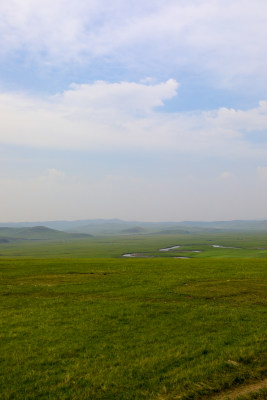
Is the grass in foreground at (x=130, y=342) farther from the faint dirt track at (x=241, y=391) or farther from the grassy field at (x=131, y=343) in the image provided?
the faint dirt track at (x=241, y=391)

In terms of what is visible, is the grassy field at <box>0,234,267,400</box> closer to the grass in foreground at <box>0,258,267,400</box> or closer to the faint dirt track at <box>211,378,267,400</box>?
the grass in foreground at <box>0,258,267,400</box>

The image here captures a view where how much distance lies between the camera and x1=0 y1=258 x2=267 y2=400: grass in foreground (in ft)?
36.9

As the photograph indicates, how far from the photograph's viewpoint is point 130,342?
15250 mm

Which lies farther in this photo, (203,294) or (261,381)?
(203,294)

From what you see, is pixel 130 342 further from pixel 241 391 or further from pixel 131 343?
pixel 241 391

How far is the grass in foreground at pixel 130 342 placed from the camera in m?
11.2

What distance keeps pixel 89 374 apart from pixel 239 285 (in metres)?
22.0

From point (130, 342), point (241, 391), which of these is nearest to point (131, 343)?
point (130, 342)

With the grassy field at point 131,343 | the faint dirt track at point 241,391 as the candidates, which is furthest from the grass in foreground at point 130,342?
the faint dirt track at point 241,391

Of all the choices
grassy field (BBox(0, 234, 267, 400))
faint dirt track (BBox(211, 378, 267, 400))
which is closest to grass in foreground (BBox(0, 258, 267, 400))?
grassy field (BBox(0, 234, 267, 400))

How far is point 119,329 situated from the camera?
1709cm

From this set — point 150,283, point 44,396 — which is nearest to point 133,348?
point 44,396

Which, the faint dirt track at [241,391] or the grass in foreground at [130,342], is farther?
the grass in foreground at [130,342]

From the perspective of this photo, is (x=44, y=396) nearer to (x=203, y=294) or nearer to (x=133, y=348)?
(x=133, y=348)
